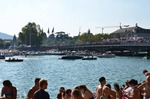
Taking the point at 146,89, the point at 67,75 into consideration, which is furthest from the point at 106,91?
the point at 67,75

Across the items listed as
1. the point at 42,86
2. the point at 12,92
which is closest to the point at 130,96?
the point at 42,86

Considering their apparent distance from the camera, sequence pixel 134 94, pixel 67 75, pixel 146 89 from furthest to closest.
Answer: pixel 67 75 < pixel 146 89 < pixel 134 94

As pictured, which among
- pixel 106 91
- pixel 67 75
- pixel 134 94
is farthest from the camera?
pixel 67 75

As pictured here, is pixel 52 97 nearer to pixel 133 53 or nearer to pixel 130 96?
pixel 130 96

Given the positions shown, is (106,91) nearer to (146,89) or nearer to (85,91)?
(85,91)

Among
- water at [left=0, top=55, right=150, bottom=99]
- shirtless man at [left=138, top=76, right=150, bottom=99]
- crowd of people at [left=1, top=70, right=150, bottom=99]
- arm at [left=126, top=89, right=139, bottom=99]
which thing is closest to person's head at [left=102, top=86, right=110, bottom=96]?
crowd of people at [left=1, top=70, right=150, bottom=99]

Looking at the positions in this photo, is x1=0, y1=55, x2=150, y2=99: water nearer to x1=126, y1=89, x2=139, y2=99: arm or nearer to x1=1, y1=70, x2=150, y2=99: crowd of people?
x1=1, y1=70, x2=150, y2=99: crowd of people

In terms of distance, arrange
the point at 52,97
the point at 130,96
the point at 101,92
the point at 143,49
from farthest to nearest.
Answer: the point at 143,49 → the point at 52,97 → the point at 101,92 → the point at 130,96

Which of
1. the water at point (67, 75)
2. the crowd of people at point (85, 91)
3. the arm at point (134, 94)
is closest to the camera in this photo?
the crowd of people at point (85, 91)

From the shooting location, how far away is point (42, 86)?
12.0 metres

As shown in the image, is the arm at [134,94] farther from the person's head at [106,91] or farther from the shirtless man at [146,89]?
the person's head at [106,91]

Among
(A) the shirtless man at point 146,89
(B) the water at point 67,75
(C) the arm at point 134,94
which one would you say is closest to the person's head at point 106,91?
(A) the shirtless man at point 146,89

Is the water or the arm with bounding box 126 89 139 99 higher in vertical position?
the arm with bounding box 126 89 139 99

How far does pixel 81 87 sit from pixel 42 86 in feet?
10.1
